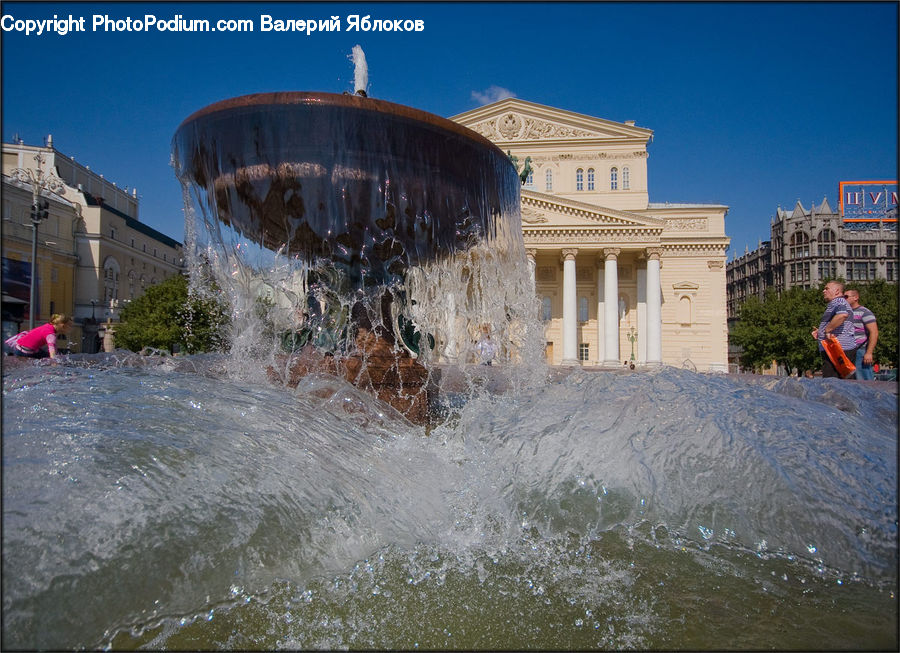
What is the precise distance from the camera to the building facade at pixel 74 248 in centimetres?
3928

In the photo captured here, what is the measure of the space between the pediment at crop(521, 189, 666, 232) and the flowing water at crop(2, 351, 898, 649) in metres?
33.3

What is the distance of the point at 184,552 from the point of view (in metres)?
1.81

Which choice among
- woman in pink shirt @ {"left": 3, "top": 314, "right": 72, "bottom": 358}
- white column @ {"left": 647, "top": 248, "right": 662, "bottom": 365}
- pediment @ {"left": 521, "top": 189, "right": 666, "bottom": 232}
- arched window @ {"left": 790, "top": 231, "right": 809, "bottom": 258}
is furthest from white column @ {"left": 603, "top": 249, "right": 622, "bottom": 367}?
arched window @ {"left": 790, "top": 231, "right": 809, "bottom": 258}

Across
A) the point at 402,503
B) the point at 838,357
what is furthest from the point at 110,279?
the point at 402,503

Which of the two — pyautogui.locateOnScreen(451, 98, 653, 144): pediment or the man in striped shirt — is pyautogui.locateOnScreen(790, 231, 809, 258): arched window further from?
the man in striped shirt

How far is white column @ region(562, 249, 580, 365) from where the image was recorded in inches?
1444

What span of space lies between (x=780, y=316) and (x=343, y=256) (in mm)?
39119

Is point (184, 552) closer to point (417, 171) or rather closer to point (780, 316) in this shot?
point (417, 171)

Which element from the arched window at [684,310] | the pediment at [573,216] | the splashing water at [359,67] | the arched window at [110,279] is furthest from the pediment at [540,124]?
the splashing water at [359,67]

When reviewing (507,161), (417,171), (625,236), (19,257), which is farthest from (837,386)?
(19,257)

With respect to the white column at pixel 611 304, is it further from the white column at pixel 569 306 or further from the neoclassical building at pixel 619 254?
the white column at pixel 569 306

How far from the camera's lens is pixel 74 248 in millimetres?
44906

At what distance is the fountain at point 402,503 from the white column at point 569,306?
33.1m

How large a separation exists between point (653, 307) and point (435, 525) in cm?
3660
